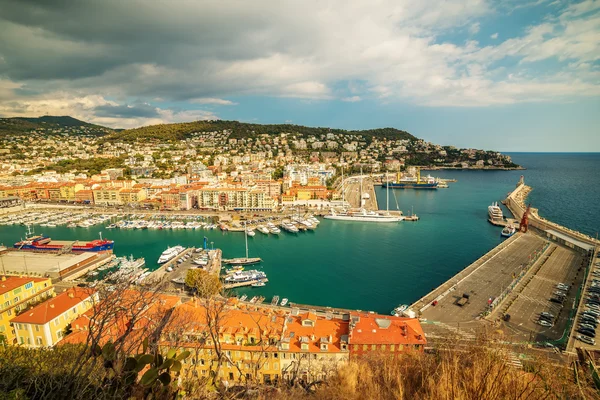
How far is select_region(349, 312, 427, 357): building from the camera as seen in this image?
6.34 metres

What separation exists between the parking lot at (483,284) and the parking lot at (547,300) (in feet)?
2.24

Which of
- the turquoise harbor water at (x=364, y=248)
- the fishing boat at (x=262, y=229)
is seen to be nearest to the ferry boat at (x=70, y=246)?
the turquoise harbor water at (x=364, y=248)

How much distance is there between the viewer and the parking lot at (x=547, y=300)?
804 centimetres

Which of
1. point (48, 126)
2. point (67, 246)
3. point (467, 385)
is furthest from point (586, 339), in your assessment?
point (48, 126)

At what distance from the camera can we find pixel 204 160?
4778 centimetres

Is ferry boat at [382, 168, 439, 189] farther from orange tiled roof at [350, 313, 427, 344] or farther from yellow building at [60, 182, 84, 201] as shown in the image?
yellow building at [60, 182, 84, 201]

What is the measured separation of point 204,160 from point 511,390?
49383 mm

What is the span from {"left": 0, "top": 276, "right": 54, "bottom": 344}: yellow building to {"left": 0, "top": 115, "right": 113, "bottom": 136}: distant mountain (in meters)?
77.2

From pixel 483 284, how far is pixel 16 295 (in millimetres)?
14727

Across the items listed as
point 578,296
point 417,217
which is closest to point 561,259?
point 578,296

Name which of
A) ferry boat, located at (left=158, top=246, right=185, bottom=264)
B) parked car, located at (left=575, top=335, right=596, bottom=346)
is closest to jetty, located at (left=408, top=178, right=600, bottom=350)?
parked car, located at (left=575, top=335, right=596, bottom=346)

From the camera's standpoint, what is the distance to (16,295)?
7.96 m

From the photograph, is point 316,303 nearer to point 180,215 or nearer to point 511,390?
point 511,390

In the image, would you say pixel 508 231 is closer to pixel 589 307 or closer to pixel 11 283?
pixel 589 307
